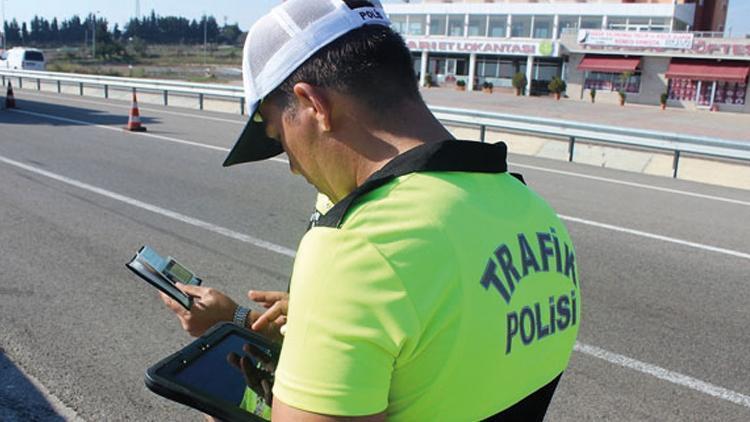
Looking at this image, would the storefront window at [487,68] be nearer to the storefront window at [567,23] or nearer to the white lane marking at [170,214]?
the storefront window at [567,23]

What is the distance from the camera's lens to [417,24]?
7138 cm

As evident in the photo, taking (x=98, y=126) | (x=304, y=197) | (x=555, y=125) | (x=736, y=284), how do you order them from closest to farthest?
(x=736, y=284) < (x=304, y=197) < (x=555, y=125) < (x=98, y=126)

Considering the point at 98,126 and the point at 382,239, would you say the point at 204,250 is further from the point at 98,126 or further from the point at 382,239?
the point at 98,126

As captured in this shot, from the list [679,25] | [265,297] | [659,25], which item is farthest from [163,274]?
[679,25]

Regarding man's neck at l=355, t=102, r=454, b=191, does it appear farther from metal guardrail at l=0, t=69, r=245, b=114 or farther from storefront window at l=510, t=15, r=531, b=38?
storefront window at l=510, t=15, r=531, b=38

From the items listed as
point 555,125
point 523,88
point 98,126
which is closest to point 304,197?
point 555,125

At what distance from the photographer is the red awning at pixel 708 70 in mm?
48031

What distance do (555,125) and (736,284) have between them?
29.6ft

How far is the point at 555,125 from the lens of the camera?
14766mm

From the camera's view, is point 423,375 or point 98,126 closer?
point 423,375

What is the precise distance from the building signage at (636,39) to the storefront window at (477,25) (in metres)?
12.9

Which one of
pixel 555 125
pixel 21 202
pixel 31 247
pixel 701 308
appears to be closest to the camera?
pixel 701 308

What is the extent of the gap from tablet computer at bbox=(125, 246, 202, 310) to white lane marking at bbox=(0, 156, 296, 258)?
4333mm

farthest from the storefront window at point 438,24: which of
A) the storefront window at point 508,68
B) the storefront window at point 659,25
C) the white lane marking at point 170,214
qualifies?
the white lane marking at point 170,214
